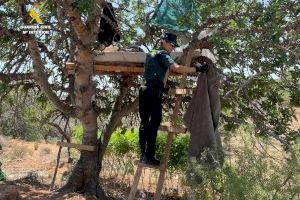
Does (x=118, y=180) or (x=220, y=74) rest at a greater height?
(x=220, y=74)

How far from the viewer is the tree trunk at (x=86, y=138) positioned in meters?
7.69

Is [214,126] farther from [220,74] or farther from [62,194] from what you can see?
[62,194]

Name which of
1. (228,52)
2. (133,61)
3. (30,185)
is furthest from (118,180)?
(228,52)

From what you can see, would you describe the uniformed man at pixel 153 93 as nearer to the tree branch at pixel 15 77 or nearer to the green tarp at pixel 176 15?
the green tarp at pixel 176 15

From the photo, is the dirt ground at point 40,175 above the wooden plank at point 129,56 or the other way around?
the other way around

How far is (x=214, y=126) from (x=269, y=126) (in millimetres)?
922

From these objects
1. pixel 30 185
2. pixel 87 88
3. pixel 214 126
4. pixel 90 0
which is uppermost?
pixel 90 0

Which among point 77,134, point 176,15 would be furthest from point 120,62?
point 77,134

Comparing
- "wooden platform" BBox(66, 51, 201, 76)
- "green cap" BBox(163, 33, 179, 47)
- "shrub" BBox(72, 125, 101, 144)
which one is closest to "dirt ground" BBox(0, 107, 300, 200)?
"shrub" BBox(72, 125, 101, 144)

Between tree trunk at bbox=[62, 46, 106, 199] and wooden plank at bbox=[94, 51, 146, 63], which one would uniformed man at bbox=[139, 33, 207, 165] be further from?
tree trunk at bbox=[62, 46, 106, 199]

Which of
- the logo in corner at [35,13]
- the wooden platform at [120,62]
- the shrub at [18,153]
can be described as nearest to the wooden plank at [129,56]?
the wooden platform at [120,62]

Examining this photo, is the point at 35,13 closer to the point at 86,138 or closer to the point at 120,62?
the point at 120,62

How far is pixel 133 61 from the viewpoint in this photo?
7016 millimetres

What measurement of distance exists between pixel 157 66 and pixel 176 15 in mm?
671
